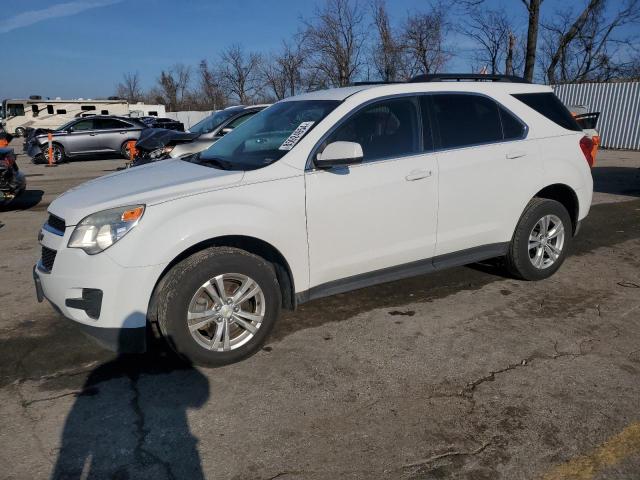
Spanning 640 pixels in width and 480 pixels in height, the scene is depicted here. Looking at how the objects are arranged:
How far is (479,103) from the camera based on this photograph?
14.6 feet

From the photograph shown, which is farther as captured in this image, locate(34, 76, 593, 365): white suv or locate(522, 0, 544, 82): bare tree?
locate(522, 0, 544, 82): bare tree

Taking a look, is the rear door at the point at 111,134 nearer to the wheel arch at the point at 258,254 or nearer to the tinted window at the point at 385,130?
the tinted window at the point at 385,130

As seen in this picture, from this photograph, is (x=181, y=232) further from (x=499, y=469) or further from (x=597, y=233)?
(x=597, y=233)

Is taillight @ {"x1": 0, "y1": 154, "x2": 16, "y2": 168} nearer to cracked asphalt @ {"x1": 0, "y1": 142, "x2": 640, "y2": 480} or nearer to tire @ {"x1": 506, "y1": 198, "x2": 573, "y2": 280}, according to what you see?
cracked asphalt @ {"x1": 0, "y1": 142, "x2": 640, "y2": 480}

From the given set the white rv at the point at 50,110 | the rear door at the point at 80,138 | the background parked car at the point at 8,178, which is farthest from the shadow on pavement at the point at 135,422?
the white rv at the point at 50,110

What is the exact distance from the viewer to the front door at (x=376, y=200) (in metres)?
3.65

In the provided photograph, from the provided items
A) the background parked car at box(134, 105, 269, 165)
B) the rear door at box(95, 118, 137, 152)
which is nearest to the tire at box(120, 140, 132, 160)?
the rear door at box(95, 118, 137, 152)

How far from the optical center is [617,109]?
2078 cm

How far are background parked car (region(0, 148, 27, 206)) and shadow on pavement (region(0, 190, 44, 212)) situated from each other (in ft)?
1.49

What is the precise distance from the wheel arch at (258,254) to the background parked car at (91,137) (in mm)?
17217

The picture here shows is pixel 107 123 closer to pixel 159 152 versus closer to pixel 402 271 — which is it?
pixel 159 152

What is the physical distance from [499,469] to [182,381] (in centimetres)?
195

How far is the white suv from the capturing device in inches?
124

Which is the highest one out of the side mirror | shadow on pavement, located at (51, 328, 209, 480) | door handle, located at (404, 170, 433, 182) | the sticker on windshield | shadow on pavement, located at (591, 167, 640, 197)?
the sticker on windshield
